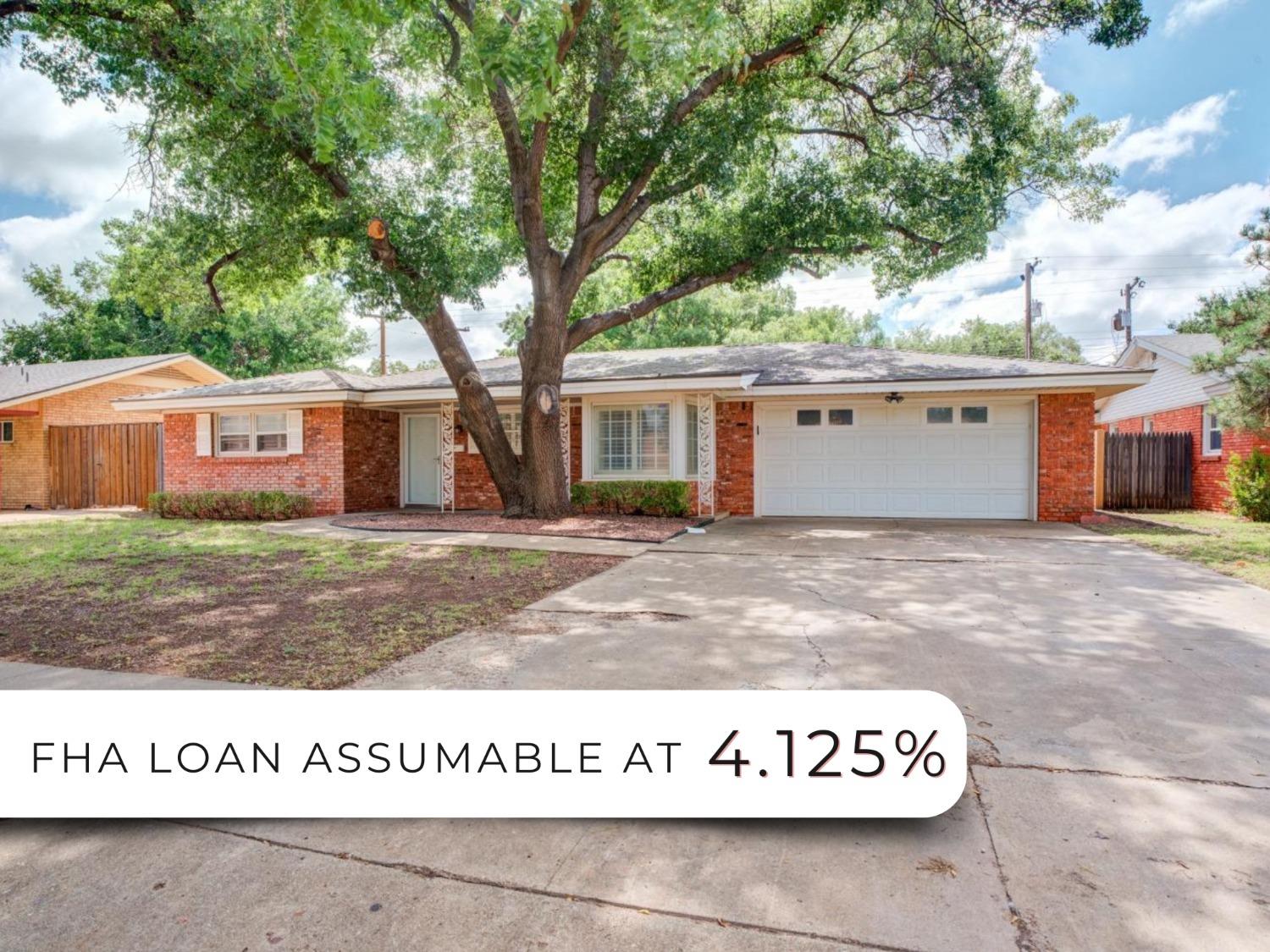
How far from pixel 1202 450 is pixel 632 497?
41.9 feet

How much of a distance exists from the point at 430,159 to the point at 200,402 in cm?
722

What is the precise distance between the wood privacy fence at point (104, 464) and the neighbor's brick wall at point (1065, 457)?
18.4 m

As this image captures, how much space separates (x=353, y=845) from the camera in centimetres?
237

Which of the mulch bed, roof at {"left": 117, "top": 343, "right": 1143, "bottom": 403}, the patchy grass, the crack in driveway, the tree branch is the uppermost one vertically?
the tree branch

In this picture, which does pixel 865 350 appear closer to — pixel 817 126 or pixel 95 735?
pixel 817 126

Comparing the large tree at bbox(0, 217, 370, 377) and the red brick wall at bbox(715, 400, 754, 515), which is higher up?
the large tree at bbox(0, 217, 370, 377)

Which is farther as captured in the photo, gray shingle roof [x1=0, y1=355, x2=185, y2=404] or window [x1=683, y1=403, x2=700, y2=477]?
gray shingle roof [x1=0, y1=355, x2=185, y2=404]

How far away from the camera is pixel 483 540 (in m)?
9.80

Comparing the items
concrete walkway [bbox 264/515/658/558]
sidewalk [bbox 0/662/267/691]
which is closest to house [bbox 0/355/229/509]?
concrete walkway [bbox 264/515/658/558]

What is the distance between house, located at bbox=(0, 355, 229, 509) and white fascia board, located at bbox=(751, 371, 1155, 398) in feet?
48.1

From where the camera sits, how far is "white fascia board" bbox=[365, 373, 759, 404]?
12125mm

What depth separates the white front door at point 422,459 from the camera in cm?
1569

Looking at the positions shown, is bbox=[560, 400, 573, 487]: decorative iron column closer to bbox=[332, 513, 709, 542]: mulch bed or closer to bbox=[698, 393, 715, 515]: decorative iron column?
bbox=[332, 513, 709, 542]: mulch bed

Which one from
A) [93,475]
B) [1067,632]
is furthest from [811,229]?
[93,475]
